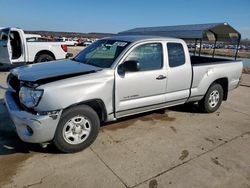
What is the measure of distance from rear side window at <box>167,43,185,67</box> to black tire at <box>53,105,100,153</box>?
6.22 ft

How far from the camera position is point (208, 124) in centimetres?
498

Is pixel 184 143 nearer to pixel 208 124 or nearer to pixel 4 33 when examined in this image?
pixel 208 124

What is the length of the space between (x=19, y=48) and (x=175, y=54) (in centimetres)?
779

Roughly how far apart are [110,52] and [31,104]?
1747 mm

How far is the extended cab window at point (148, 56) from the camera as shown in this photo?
412 cm

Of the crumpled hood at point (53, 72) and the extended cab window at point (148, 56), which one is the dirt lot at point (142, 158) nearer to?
the crumpled hood at point (53, 72)

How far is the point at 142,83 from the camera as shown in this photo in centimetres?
409

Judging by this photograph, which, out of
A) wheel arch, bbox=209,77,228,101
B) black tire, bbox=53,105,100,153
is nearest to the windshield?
black tire, bbox=53,105,100,153

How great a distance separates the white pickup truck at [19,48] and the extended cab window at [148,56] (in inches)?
287

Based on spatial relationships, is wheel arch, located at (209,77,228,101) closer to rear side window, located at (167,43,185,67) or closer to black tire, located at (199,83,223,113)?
black tire, located at (199,83,223,113)

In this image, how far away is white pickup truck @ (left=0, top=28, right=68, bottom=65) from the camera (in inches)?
382

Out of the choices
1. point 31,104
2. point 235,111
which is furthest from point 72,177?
point 235,111

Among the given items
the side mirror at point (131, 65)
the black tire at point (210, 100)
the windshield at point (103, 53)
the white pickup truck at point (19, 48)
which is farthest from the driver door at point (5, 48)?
the black tire at point (210, 100)

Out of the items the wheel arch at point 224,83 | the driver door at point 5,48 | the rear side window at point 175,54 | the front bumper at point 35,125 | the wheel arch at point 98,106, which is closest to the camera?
the front bumper at point 35,125
